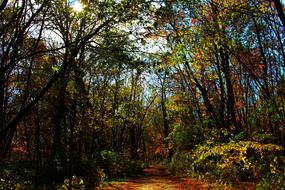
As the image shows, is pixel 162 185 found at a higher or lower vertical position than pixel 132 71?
lower

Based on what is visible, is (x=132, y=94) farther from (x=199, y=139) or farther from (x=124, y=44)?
(x=124, y=44)

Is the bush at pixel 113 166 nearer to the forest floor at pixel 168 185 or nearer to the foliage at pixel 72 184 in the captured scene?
the forest floor at pixel 168 185

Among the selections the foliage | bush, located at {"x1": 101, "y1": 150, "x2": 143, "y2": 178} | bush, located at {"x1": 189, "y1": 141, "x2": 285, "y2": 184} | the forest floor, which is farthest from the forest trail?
the foliage

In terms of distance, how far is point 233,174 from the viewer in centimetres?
1574

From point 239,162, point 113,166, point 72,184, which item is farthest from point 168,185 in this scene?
point 113,166

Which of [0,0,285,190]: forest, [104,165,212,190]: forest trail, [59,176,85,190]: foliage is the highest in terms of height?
[0,0,285,190]: forest

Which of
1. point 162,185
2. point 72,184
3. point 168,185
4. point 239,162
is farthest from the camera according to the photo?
→ point 162,185

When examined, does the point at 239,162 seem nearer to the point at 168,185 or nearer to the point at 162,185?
the point at 168,185

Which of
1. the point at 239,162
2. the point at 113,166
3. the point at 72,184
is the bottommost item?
the point at 72,184

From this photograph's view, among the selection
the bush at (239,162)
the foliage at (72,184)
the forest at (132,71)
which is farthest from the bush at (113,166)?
the foliage at (72,184)

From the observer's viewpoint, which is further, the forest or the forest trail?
the forest trail

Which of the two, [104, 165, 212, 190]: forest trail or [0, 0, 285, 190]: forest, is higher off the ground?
[0, 0, 285, 190]: forest

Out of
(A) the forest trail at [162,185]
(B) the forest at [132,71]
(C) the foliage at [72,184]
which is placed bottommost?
(A) the forest trail at [162,185]

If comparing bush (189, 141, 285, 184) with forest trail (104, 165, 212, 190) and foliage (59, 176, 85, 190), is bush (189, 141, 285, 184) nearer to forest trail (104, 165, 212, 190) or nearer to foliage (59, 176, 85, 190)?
forest trail (104, 165, 212, 190)
